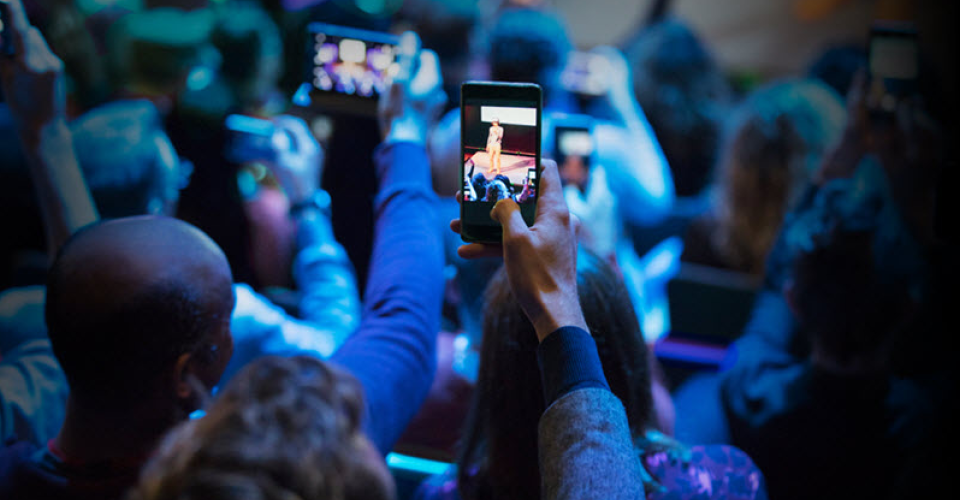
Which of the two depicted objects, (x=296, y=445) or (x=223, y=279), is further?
(x=223, y=279)

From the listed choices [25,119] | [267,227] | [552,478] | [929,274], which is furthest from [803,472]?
[25,119]

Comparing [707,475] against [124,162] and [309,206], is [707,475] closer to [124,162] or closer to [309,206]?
[309,206]

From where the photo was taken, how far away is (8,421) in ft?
3.56

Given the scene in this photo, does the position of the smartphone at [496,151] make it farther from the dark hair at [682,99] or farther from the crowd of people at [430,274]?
the dark hair at [682,99]

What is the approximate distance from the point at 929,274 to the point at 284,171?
189 cm

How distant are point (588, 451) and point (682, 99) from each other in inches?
98.4

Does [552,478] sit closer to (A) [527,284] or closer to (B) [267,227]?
(A) [527,284]

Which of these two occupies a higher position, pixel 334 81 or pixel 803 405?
pixel 334 81

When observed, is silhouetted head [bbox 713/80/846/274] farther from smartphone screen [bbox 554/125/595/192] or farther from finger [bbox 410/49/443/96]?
finger [bbox 410/49/443/96]

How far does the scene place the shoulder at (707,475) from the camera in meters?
0.96

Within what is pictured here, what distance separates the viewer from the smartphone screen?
6.14 ft

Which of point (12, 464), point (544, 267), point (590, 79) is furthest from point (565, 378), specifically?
point (590, 79)

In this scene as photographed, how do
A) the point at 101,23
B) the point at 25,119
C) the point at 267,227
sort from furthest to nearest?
the point at 101,23
the point at 267,227
the point at 25,119

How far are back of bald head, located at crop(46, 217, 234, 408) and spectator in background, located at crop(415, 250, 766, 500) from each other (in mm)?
470
